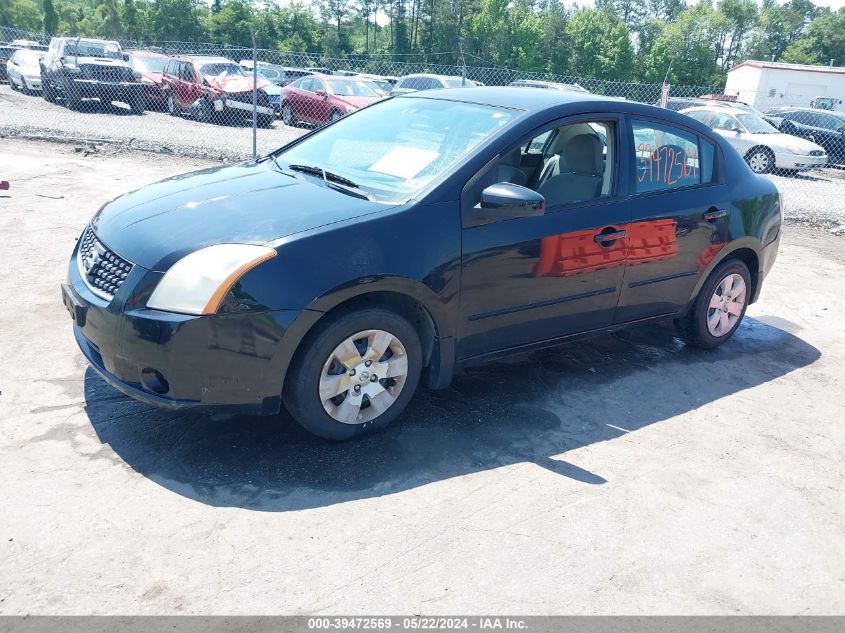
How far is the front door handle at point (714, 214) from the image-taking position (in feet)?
16.7

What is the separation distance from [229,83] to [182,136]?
3.99m

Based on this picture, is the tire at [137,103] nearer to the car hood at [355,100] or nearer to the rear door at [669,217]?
A: the car hood at [355,100]

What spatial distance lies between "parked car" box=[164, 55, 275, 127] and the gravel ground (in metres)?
0.41

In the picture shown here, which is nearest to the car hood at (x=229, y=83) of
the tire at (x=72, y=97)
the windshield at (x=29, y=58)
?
the tire at (x=72, y=97)

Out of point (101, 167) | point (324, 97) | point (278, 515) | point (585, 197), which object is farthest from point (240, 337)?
point (324, 97)

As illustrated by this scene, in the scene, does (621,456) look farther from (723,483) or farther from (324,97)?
(324,97)

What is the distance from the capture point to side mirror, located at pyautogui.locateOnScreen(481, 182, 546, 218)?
389 cm

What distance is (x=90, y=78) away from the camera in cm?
1917

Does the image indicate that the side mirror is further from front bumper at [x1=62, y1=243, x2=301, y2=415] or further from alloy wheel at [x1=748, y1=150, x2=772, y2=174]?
alloy wheel at [x1=748, y1=150, x2=772, y2=174]

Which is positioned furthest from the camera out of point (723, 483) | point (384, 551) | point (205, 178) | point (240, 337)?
point (205, 178)

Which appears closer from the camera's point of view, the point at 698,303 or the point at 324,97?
the point at 698,303

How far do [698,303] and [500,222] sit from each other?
2064 millimetres

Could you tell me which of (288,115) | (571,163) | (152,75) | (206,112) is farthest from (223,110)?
(571,163)

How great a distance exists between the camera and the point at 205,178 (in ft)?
14.7
